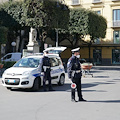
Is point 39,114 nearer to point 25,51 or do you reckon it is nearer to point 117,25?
point 25,51

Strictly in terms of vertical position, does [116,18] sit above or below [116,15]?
below

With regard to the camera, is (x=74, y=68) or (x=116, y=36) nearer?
(x=74, y=68)

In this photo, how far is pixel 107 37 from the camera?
44.0m

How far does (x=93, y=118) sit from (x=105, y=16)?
3798cm

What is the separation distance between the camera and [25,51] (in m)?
27.0

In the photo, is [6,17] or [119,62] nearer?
[6,17]

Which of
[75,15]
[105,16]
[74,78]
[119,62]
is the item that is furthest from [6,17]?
[74,78]

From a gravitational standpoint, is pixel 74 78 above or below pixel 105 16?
below

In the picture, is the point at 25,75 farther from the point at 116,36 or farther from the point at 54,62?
the point at 116,36

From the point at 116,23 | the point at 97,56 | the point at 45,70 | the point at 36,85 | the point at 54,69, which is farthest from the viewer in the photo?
the point at 97,56

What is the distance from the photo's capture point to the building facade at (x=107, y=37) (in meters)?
42.8

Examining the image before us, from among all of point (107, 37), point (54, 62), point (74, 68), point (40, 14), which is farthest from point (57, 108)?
point (107, 37)

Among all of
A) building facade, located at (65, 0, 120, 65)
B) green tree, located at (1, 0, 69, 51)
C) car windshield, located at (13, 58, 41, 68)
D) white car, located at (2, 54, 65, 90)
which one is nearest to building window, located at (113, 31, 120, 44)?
building facade, located at (65, 0, 120, 65)

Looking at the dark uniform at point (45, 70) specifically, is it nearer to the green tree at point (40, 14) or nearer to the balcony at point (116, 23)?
the green tree at point (40, 14)
